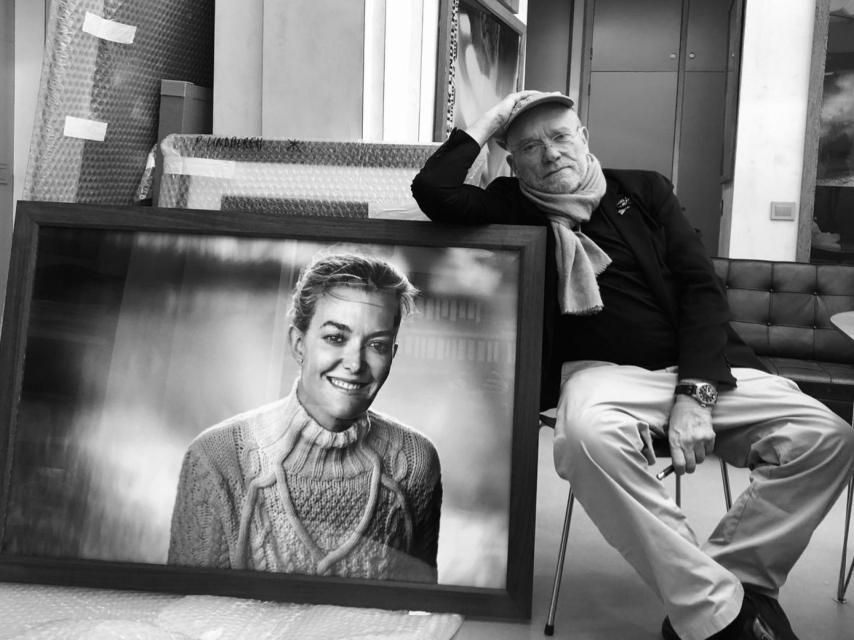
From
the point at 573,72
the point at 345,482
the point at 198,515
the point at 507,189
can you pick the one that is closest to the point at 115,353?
the point at 198,515

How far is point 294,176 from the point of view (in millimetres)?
2486

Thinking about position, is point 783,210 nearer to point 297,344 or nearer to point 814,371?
point 814,371

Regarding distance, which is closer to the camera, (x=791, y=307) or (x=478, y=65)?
(x=478, y=65)

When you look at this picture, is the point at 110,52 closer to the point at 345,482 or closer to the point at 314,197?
the point at 314,197

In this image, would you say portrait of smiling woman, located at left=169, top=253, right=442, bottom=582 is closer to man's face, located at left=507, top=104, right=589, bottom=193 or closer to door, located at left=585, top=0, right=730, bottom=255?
man's face, located at left=507, top=104, right=589, bottom=193

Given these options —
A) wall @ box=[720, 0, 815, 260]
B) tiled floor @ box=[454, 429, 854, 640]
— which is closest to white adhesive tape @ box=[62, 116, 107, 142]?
tiled floor @ box=[454, 429, 854, 640]

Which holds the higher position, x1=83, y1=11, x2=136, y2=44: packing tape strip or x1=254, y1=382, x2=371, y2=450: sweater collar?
x1=83, y1=11, x2=136, y2=44: packing tape strip

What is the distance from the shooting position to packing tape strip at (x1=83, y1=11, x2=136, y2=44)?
8.34 ft

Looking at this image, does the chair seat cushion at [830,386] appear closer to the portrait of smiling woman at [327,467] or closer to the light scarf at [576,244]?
the light scarf at [576,244]

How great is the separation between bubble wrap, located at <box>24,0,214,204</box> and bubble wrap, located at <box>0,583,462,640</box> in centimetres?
115

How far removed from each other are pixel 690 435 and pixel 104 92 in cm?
191

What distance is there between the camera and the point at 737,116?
4914 millimetres

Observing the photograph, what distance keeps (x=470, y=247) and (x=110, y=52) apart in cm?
133

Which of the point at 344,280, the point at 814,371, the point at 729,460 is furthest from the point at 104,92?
the point at 814,371
